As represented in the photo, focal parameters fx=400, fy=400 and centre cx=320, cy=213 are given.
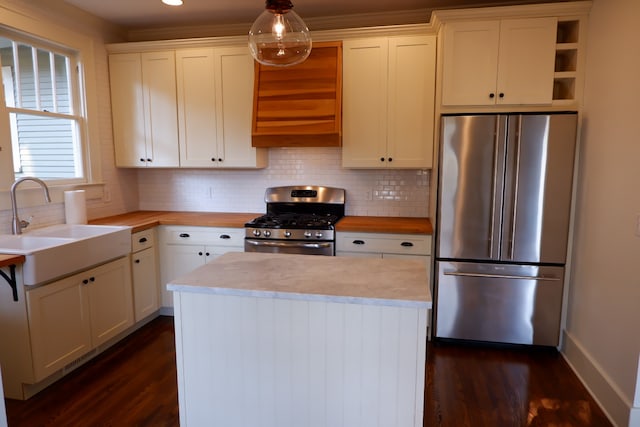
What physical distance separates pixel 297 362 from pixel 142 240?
7.22 feet

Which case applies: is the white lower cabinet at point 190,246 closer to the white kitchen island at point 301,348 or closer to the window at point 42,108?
the window at point 42,108

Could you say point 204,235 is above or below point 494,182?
below

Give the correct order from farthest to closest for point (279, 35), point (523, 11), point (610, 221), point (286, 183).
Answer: point (286, 183) < point (523, 11) < point (610, 221) < point (279, 35)

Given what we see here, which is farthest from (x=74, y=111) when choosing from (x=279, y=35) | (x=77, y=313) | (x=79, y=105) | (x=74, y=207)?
(x=279, y=35)

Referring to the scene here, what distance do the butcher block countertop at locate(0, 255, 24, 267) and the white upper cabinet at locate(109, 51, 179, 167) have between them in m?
1.69

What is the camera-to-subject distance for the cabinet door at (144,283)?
324 cm

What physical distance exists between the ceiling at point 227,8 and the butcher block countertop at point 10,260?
2148 mm

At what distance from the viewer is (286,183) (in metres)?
3.88

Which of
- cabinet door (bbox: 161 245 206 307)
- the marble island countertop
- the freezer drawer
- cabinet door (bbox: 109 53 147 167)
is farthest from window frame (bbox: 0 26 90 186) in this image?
the freezer drawer

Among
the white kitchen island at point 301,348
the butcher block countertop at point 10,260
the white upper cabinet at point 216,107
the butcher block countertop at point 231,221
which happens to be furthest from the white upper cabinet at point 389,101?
the butcher block countertop at point 10,260

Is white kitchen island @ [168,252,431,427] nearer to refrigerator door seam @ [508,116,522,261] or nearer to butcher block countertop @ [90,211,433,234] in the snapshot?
butcher block countertop @ [90,211,433,234]

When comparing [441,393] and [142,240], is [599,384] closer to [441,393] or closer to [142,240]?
[441,393]

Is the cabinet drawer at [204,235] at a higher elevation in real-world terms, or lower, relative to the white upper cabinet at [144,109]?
lower

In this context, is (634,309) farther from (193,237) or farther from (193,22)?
(193,22)
